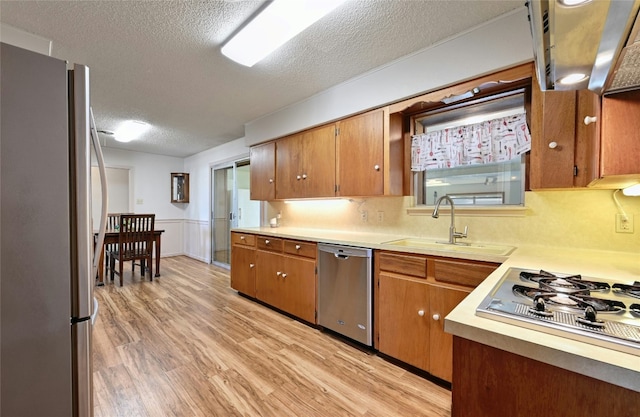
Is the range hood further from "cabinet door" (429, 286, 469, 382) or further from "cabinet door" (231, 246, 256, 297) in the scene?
"cabinet door" (231, 246, 256, 297)

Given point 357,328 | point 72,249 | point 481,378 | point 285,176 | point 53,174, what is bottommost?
point 357,328

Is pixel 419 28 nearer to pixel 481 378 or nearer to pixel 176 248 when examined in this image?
pixel 481 378

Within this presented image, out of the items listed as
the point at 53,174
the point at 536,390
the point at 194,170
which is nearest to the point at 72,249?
the point at 53,174

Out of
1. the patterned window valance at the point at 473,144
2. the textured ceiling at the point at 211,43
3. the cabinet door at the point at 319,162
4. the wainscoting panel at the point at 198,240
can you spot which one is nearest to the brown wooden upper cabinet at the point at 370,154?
the cabinet door at the point at 319,162

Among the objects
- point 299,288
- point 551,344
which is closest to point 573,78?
point 551,344

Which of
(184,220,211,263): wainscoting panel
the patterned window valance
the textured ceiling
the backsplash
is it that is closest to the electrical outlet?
the backsplash

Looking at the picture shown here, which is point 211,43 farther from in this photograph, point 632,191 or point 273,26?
point 632,191

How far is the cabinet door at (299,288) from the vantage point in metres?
2.58

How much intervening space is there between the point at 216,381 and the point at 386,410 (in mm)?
1095

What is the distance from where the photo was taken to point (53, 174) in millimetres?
1002

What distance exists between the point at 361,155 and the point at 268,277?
166 centimetres

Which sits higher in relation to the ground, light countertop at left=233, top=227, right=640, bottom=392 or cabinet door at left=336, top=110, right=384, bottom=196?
cabinet door at left=336, top=110, right=384, bottom=196

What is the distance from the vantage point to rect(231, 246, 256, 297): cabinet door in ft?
10.8

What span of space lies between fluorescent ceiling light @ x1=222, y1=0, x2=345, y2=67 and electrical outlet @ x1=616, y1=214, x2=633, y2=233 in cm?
207
